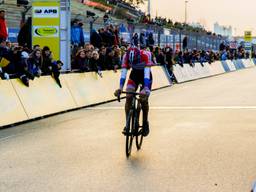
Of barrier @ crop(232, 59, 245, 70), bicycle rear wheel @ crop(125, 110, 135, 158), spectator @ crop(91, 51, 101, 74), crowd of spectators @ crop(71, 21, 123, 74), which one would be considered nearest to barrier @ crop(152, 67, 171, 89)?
crowd of spectators @ crop(71, 21, 123, 74)

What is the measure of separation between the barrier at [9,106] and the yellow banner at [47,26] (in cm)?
550

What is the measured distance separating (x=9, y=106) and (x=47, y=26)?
21.1ft

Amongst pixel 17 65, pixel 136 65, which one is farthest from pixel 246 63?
pixel 136 65

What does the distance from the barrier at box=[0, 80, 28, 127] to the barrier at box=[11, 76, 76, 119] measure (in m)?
0.21

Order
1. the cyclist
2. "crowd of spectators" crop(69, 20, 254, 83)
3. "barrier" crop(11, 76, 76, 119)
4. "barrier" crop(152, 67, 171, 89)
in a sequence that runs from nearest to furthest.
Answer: the cyclist → "barrier" crop(11, 76, 76, 119) → "crowd of spectators" crop(69, 20, 254, 83) → "barrier" crop(152, 67, 171, 89)

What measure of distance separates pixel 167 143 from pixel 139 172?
8.40 feet

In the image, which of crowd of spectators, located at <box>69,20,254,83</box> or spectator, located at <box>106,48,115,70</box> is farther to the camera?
spectator, located at <box>106,48,115,70</box>

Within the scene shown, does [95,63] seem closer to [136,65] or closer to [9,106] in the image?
[9,106]

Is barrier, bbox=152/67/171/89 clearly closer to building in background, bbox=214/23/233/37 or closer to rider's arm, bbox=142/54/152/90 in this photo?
rider's arm, bbox=142/54/152/90

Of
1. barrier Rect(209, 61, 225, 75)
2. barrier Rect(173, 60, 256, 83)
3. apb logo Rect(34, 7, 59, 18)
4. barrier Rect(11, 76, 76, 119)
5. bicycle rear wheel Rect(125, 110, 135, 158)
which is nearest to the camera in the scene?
bicycle rear wheel Rect(125, 110, 135, 158)

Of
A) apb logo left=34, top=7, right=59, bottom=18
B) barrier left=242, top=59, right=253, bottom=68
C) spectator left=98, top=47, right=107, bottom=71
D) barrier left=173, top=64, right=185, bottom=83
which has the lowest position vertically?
barrier left=242, top=59, right=253, bottom=68

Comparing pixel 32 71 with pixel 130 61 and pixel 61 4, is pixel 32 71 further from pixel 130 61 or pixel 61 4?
pixel 130 61

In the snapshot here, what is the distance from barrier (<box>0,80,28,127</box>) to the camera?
12933mm


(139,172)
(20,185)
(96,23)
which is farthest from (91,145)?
(96,23)
